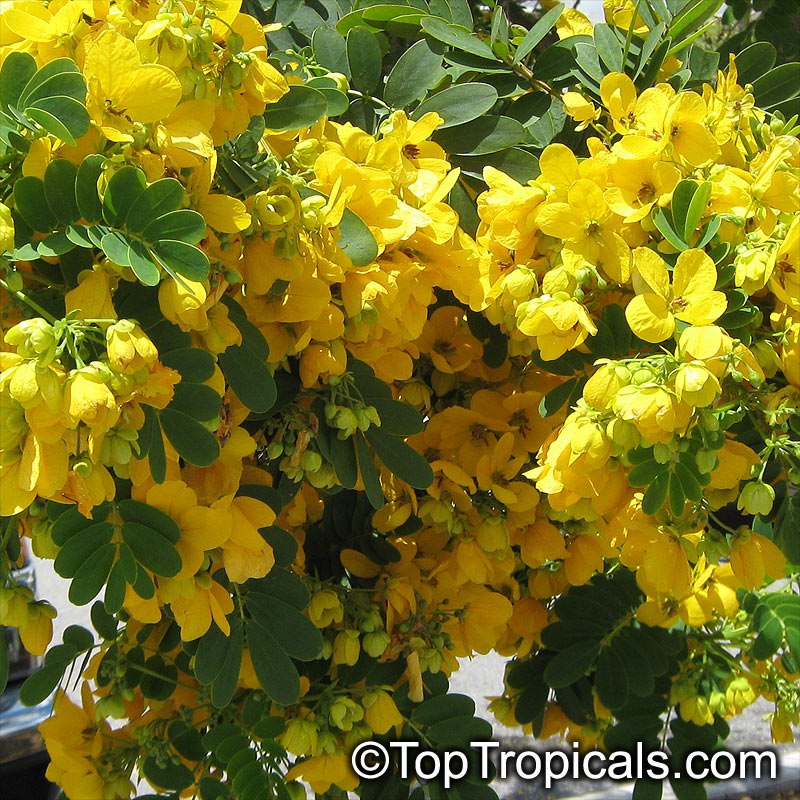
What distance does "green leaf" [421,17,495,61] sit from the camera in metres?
1.01

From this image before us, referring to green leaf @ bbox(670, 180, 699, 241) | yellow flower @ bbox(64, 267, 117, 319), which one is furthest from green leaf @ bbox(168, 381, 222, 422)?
green leaf @ bbox(670, 180, 699, 241)

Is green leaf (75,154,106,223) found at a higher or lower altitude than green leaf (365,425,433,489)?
higher

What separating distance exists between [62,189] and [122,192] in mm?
44

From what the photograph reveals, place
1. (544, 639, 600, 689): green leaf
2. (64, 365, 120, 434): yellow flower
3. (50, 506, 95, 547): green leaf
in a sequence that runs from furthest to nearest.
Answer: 1. (544, 639, 600, 689): green leaf
2. (50, 506, 95, 547): green leaf
3. (64, 365, 120, 434): yellow flower

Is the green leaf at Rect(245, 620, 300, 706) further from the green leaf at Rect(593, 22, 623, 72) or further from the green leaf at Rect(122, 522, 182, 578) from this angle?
the green leaf at Rect(593, 22, 623, 72)

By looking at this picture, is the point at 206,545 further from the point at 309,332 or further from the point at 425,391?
the point at 425,391

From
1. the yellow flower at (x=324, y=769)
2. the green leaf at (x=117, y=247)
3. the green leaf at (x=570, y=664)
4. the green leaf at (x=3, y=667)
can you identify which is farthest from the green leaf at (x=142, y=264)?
the green leaf at (x=570, y=664)

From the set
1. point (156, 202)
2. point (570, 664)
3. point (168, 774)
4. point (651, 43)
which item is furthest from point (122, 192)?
point (570, 664)

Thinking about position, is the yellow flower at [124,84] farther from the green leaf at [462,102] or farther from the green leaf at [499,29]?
the green leaf at [499,29]

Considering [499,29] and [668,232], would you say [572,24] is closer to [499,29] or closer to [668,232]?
[499,29]

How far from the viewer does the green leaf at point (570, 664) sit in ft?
4.43

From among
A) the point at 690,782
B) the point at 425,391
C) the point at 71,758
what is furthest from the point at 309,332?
the point at 690,782

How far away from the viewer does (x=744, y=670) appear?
149 centimetres

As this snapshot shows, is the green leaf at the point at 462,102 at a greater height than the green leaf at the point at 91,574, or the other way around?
the green leaf at the point at 462,102
